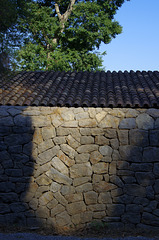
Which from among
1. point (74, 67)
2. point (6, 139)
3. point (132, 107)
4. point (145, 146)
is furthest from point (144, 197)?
point (74, 67)

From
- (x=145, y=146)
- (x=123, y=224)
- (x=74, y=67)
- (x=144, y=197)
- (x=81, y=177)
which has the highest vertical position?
(x=74, y=67)

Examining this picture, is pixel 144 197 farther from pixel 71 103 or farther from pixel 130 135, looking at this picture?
pixel 71 103

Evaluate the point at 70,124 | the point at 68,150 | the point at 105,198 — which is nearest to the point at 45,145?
the point at 68,150

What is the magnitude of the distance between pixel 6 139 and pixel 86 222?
3150mm

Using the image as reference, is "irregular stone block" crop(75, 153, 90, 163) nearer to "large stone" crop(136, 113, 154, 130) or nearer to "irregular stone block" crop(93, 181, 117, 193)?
"irregular stone block" crop(93, 181, 117, 193)

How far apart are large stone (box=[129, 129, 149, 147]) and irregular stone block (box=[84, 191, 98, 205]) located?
5.73 feet

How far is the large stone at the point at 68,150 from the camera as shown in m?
8.45

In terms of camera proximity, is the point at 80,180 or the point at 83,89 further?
the point at 83,89

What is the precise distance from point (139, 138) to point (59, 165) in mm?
2314

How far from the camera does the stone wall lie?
27.3 feet

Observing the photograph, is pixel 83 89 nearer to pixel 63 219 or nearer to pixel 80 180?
pixel 80 180

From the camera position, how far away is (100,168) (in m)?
8.38

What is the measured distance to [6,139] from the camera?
8.49m

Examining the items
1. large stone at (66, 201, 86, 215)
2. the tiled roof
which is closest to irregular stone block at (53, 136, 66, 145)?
the tiled roof
